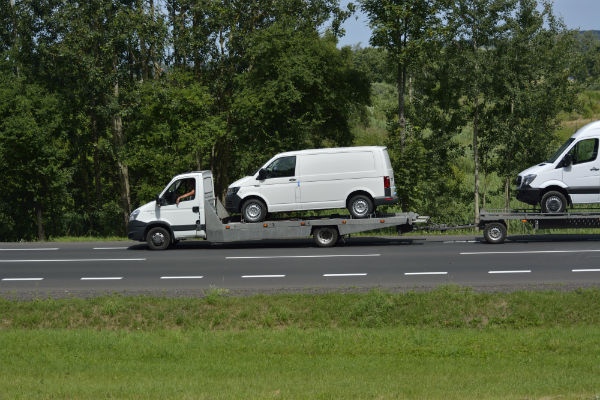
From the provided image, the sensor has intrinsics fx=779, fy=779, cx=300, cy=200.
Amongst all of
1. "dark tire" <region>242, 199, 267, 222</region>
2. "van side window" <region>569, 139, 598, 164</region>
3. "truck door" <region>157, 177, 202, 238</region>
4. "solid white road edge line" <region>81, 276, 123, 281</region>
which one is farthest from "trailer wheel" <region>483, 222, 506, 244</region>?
"solid white road edge line" <region>81, 276, 123, 281</region>

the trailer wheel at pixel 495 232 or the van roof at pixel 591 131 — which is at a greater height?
the van roof at pixel 591 131

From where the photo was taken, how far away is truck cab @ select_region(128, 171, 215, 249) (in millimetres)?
20672

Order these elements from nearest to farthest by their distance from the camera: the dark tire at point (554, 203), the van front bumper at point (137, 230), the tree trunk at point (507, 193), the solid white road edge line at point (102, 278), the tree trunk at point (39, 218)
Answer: the solid white road edge line at point (102, 278)
the dark tire at point (554, 203)
the van front bumper at point (137, 230)
the tree trunk at point (507, 193)
the tree trunk at point (39, 218)

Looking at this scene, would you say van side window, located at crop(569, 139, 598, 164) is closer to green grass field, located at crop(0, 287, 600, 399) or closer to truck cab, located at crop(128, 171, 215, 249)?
green grass field, located at crop(0, 287, 600, 399)

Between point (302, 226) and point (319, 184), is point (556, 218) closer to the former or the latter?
point (319, 184)

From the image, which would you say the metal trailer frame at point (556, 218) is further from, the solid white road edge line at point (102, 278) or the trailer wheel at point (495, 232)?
the solid white road edge line at point (102, 278)

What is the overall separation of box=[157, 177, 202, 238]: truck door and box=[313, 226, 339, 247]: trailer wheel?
3223 mm

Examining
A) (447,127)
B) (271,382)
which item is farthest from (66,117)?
(271,382)

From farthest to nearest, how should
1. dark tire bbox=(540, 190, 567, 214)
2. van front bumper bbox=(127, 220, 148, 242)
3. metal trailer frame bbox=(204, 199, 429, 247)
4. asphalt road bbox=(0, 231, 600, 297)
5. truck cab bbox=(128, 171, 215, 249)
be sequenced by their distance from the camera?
van front bumper bbox=(127, 220, 148, 242) < truck cab bbox=(128, 171, 215, 249) < metal trailer frame bbox=(204, 199, 429, 247) < dark tire bbox=(540, 190, 567, 214) < asphalt road bbox=(0, 231, 600, 297)

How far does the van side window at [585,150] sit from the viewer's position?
19.8 meters

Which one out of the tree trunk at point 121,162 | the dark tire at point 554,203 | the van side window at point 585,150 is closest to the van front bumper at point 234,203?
the dark tire at point 554,203

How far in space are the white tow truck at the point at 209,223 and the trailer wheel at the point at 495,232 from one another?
171 cm

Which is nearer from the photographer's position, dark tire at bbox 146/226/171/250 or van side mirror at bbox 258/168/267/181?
van side mirror at bbox 258/168/267/181

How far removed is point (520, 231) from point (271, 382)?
51.9 feet
